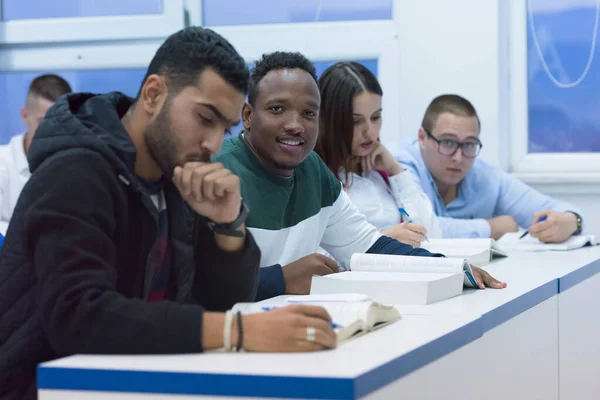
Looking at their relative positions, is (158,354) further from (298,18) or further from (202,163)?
(298,18)

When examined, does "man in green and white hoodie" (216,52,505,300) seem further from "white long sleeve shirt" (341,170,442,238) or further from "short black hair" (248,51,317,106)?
"white long sleeve shirt" (341,170,442,238)

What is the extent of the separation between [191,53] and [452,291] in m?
0.75

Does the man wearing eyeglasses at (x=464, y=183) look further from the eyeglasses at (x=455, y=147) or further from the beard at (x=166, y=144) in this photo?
the beard at (x=166, y=144)

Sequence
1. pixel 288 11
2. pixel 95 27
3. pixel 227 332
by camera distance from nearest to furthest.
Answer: pixel 227 332
pixel 288 11
pixel 95 27

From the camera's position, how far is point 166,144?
1.45 m

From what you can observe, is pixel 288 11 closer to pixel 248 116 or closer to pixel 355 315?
pixel 248 116

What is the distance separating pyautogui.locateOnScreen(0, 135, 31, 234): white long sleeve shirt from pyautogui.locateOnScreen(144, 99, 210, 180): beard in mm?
2677

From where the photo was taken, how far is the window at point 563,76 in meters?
4.20

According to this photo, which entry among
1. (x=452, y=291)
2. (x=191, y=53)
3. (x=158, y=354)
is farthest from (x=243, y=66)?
(x=452, y=291)

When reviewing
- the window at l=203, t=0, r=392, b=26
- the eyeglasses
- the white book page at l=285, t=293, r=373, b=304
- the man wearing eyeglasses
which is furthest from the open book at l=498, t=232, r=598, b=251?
the white book page at l=285, t=293, r=373, b=304

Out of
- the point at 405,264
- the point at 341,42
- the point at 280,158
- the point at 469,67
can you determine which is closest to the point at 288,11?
the point at 341,42

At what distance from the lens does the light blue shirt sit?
3572 mm

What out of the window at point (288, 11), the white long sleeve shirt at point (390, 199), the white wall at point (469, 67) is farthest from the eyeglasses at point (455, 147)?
the window at point (288, 11)

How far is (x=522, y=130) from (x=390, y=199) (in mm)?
1304
